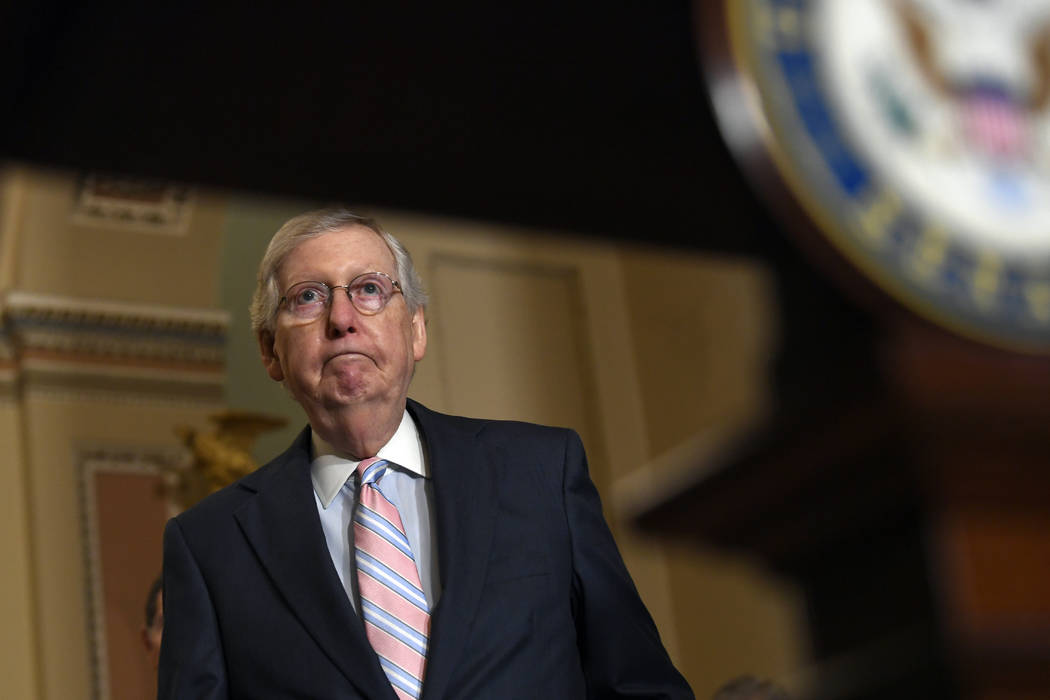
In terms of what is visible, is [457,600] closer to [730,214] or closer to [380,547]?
[380,547]

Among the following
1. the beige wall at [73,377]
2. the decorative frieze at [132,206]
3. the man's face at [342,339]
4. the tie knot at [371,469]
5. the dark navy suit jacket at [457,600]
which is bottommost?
the dark navy suit jacket at [457,600]

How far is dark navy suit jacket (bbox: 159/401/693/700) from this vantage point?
1.71 metres

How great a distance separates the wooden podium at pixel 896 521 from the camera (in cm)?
198

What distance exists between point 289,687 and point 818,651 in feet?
2.42

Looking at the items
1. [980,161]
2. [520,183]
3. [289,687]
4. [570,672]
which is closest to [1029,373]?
[980,161]

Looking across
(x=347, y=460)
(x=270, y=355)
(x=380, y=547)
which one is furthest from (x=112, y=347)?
(x=380, y=547)

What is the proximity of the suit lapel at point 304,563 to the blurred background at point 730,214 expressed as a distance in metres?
0.42

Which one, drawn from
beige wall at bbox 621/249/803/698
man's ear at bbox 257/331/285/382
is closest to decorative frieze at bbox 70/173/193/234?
beige wall at bbox 621/249/803/698

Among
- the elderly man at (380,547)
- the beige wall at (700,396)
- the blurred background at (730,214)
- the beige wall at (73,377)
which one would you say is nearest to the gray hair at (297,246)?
the elderly man at (380,547)

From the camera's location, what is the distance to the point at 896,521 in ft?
6.67

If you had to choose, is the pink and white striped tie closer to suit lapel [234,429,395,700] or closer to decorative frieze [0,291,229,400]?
suit lapel [234,429,395,700]

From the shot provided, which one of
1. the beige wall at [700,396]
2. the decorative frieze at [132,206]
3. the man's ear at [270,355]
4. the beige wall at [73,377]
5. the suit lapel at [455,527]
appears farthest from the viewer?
the beige wall at [700,396]

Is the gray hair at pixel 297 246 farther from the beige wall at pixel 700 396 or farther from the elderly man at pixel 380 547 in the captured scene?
the beige wall at pixel 700 396

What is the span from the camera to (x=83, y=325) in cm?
719
